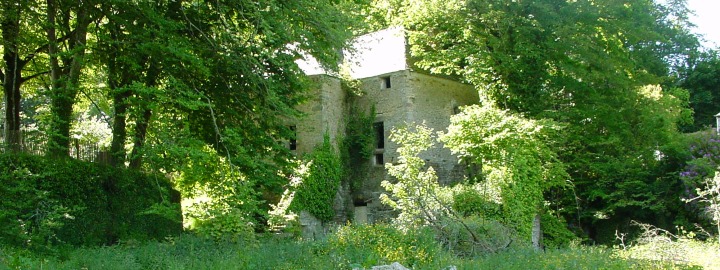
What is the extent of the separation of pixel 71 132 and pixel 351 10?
7.75 metres

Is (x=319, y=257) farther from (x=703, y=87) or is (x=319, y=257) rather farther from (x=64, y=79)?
(x=703, y=87)

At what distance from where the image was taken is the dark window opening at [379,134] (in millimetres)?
22375

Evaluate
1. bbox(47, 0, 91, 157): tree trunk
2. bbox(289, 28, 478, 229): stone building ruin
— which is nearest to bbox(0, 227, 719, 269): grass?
bbox(47, 0, 91, 157): tree trunk

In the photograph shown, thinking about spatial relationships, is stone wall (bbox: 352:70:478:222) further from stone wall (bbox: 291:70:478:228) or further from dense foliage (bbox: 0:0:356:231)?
dense foliage (bbox: 0:0:356:231)

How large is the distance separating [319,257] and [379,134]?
42.2ft

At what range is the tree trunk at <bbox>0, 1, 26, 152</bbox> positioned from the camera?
1362cm

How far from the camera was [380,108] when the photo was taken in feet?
72.8

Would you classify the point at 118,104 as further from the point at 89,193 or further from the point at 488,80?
the point at 488,80

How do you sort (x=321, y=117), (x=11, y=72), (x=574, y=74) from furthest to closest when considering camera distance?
(x=321, y=117) → (x=574, y=74) → (x=11, y=72)

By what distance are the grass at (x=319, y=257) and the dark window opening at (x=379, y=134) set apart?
34.4ft

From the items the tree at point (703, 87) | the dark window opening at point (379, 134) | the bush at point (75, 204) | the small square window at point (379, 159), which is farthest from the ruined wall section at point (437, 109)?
the tree at point (703, 87)

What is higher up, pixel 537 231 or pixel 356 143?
pixel 356 143

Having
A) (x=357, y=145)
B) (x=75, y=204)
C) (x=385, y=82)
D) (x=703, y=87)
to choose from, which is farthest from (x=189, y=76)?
(x=703, y=87)

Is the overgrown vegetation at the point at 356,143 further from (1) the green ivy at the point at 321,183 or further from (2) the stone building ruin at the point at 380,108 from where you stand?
(1) the green ivy at the point at 321,183
